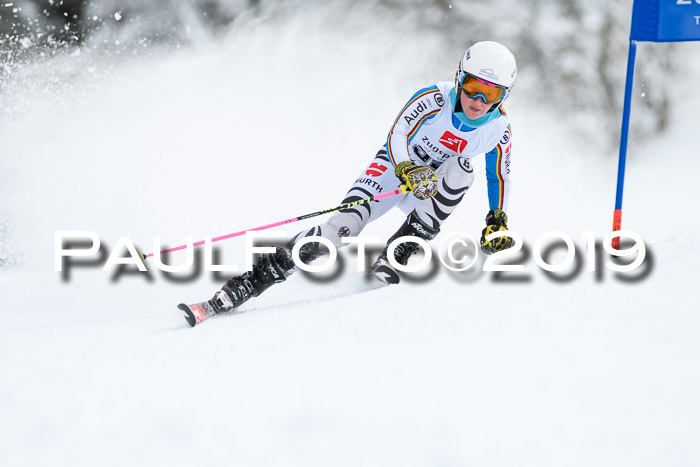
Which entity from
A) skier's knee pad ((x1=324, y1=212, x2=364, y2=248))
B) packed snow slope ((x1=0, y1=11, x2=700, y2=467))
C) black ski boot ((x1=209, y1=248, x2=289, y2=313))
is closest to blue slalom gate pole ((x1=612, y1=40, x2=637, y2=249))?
packed snow slope ((x1=0, y1=11, x2=700, y2=467))

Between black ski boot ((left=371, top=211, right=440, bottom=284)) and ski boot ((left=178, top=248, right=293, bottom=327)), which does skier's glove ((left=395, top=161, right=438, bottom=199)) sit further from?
ski boot ((left=178, top=248, right=293, bottom=327))

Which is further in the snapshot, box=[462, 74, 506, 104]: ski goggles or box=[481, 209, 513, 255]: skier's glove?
box=[481, 209, 513, 255]: skier's glove

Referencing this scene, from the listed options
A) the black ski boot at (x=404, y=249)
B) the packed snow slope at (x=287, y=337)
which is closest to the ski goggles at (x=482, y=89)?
the packed snow slope at (x=287, y=337)

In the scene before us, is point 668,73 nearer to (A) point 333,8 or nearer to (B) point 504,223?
(A) point 333,8

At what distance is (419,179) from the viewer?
3.10 meters

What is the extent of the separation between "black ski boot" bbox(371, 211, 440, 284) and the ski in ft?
2.86

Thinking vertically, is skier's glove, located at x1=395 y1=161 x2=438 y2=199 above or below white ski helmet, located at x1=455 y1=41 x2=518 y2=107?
below

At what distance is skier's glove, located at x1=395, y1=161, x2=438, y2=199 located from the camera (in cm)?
310

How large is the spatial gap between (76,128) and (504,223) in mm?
4633

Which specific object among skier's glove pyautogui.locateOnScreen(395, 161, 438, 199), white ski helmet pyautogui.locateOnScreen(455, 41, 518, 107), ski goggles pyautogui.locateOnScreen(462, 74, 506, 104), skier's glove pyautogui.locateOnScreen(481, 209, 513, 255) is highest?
white ski helmet pyautogui.locateOnScreen(455, 41, 518, 107)

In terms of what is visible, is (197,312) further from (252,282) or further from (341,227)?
(341,227)

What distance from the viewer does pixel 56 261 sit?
4.55 meters

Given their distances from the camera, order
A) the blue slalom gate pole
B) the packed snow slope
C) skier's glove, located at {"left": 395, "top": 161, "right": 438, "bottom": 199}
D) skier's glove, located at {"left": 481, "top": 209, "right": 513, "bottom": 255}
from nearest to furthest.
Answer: the packed snow slope → skier's glove, located at {"left": 395, "top": 161, "right": 438, "bottom": 199} → skier's glove, located at {"left": 481, "top": 209, "right": 513, "bottom": 255} → the blue slalom gate pole

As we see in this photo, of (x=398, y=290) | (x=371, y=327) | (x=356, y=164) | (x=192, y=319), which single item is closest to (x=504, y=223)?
(x=398, y=290)
